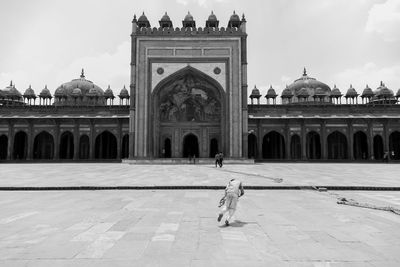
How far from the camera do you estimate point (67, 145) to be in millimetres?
41938

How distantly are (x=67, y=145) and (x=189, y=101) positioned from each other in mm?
16442

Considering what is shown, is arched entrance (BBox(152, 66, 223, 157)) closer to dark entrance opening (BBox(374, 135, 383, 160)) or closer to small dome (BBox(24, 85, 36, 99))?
dark entrance opening (BBox(374, 135, 383, 160))

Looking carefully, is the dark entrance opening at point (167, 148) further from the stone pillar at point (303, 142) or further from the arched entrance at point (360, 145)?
the arched entrance at point (360, 145)

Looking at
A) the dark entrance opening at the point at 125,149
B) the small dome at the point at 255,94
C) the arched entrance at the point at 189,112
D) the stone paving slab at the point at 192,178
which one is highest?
the small dome at the point at 255,94

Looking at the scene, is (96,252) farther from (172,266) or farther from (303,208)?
(303,208)

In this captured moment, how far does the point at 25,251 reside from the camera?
15.4ft

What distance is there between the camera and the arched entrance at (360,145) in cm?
4044

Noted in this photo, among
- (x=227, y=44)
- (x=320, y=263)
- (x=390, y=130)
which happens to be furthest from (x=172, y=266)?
(x=390, y=130)

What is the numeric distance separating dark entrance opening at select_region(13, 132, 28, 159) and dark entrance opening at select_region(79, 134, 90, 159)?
627cm

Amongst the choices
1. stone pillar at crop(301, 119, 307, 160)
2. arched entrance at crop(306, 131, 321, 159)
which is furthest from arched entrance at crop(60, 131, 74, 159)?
arched entrance at crop(306, 131, 321, 159)

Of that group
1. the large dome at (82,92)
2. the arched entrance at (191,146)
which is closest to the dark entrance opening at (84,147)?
the large dome at (82,92)

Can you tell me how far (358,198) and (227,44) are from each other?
2870 centimetres

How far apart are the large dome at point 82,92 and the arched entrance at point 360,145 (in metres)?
34.3

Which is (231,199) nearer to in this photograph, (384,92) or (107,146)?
(107,146)
